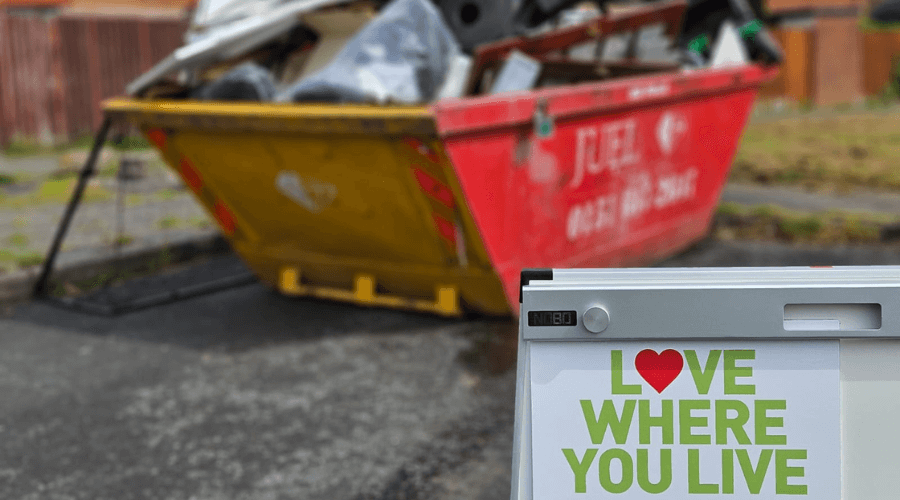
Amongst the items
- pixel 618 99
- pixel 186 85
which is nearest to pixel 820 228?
pixel 618 99

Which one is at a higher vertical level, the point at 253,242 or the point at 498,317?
the point at 253,242

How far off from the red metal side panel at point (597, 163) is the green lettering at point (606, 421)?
2.35 m

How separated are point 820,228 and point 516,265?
10.1 ft

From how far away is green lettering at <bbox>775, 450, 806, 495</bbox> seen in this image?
140cm

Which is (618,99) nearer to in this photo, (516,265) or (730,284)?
(516,265)

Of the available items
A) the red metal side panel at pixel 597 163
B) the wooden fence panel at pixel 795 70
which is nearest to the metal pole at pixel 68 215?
the red metal side panel at pixel 597 163

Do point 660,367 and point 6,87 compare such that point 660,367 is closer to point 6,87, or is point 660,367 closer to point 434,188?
point 434,188

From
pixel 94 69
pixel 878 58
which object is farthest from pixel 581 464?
pixel 878 58

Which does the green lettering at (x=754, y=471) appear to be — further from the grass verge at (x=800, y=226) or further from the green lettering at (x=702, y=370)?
the grass verge at (x=800, y=226)

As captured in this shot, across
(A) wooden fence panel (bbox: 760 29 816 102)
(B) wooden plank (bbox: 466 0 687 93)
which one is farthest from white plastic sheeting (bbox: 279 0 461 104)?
(A) wooden fence panel (bbox: 760 29 816 102)

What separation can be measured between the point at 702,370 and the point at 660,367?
62mm

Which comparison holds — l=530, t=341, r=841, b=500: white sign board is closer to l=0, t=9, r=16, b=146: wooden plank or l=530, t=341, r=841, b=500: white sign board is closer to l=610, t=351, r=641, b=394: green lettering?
l=610, t=351, r=641, b=394: green lettering

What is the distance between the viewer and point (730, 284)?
1404mm

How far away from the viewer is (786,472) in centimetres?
141
